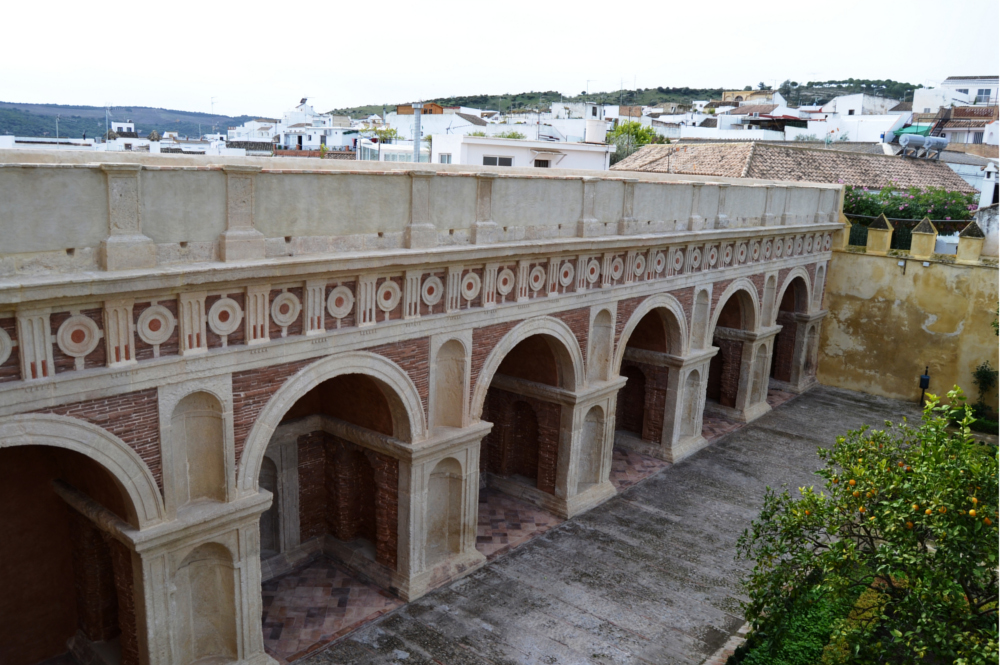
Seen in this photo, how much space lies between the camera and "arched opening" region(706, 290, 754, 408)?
22703mm

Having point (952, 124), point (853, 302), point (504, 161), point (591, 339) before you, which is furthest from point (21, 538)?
point (952, 124)

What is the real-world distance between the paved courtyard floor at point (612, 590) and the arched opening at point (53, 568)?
2.94 m

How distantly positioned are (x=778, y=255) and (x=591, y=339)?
31.4 feet

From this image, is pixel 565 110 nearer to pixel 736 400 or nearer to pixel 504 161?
pixel 504 161

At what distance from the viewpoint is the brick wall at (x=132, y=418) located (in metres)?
8.80

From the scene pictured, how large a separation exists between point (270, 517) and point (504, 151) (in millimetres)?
25183

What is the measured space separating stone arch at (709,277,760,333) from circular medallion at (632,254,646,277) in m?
4.13

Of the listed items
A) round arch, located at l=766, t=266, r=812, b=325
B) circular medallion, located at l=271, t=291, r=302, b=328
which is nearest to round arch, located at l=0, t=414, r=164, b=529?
circular medallion, located at l=271, t=291, r=302, b=328

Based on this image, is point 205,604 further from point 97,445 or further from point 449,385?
point 449,385

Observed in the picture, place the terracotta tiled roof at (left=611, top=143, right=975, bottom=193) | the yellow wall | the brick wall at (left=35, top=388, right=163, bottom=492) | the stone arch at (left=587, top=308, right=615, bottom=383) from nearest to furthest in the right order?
the brick wall at (left=35, top=388, right=163, bottom=492), the stone arch at (left=587, top=308, right=615, bottom=383), the yellow wall, the terracotta tiled roof at (left=611, top=143, right=975, bottom=193)

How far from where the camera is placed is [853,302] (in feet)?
89.1

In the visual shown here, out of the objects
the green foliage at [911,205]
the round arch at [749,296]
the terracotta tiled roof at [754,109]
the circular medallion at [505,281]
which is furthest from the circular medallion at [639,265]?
the terracotta tiled roof at [754,109]

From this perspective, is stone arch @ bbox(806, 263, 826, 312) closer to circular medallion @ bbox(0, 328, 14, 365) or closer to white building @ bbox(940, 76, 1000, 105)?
circular medallion @ bbox(0, 328, 14, 365)

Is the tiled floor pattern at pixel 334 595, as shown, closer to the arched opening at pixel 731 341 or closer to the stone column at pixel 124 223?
the stone column at pixel 124 223
